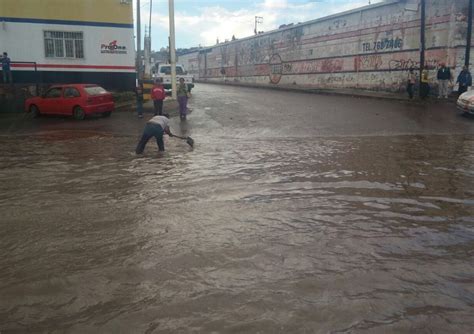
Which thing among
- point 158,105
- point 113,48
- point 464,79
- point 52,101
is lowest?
point 158,105

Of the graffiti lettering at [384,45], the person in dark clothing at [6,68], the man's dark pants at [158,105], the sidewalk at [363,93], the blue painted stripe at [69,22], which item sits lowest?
the man's dark pants at [158,105]

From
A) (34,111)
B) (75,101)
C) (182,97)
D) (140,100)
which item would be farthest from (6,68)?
(182,97)

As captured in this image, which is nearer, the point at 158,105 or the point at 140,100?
the point at 158,105

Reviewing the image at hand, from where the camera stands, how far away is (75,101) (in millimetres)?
17859

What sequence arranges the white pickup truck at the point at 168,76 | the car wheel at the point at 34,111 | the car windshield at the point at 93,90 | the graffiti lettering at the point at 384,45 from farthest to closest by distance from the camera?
1. the white pickup truck at the point at 168,76
2. the graffiti lettering at the point at 384,45
3. the car wheel at the point at 34,111
4. the car windshield at the point at 93,90

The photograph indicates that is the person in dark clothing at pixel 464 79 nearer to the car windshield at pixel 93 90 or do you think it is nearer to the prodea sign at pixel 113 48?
the car windshield at pixel 93 90

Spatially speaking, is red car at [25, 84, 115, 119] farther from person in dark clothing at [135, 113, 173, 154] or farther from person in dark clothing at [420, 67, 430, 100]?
person in dark clothing at [420, 67, 430, 100]

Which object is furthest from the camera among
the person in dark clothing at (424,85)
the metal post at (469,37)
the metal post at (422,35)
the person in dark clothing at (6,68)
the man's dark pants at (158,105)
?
the metal post at (422,35)

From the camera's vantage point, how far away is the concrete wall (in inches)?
866

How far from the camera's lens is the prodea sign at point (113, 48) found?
906 inches

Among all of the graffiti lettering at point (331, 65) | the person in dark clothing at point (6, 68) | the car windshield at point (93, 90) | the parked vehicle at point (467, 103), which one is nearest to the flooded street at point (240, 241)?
the parked vehicle at point (467, 103)

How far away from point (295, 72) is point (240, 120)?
19.8 metres

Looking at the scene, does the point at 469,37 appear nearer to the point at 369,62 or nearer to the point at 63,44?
the point at 369,62

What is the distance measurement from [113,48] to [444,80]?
16.6 m
